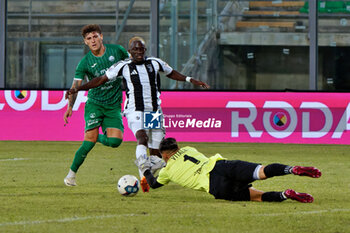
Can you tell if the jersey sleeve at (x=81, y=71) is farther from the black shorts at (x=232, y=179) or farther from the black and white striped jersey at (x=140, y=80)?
the black shorts at (x=232, y=179)

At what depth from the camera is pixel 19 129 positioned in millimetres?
16328

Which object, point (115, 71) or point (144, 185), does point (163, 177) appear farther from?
point (115, 71)

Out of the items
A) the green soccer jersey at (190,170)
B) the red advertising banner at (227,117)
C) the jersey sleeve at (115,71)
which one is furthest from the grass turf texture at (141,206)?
the red advertising banner at (227,117)

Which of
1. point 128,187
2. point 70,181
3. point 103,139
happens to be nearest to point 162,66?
point 103,139

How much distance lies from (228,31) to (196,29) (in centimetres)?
91

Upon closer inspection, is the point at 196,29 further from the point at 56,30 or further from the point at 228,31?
the point at 56,30

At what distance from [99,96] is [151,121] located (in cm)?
98

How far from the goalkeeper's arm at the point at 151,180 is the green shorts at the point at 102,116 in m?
1.52

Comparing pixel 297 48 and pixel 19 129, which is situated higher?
pixel 297 48

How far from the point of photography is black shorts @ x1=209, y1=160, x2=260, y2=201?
719 cm

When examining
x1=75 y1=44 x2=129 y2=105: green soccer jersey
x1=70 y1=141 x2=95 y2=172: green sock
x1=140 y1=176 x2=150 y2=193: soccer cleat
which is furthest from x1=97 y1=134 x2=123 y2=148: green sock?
x1=140 y1=176 x2=150 y2=193: soccer cleat

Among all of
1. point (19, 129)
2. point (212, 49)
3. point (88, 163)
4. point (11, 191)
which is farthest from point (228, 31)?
point (11, 191)

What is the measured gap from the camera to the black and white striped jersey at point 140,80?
28.5 feet

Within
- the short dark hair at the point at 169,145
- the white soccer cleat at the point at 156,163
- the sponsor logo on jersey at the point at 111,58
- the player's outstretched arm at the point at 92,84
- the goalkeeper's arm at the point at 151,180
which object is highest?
the sponsor logo on jersey at the point at 111,58
